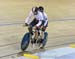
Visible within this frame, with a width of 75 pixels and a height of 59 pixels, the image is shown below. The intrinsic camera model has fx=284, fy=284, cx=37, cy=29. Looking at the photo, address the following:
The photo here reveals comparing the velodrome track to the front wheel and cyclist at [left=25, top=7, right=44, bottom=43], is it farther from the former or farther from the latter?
cyclist at [left=25, top=7, right=44, bottom=43]

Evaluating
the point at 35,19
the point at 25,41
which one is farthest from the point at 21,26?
the point at 25,41

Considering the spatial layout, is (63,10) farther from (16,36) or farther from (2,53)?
(2,53)

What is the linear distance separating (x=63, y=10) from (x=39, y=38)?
11.0 meters

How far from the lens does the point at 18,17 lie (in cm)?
1556

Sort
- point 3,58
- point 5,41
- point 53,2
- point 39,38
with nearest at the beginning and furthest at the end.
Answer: point 3,58 < point 39,38 < point 5,41 < point 53,2

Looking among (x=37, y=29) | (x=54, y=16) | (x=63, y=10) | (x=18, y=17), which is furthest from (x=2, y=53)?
(x=63, y=10)

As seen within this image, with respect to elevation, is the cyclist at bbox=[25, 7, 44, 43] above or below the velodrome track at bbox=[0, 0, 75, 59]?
above

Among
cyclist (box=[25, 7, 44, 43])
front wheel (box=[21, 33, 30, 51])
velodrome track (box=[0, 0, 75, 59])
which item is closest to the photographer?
front wheel (box=[21, 33, 30, 51])

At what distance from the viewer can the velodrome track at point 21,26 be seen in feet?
32.0

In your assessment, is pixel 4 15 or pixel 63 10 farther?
pixel 63 10

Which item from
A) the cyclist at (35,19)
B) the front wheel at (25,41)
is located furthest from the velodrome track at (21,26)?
the cyclist at (35,19)

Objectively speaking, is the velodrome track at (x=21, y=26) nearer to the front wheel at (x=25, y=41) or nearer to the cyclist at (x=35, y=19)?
the front wheel at (x=25, y=41)

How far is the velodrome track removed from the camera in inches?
384

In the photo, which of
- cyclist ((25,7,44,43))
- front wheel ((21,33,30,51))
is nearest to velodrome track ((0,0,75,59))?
front wheel ((21,33,30,51))
